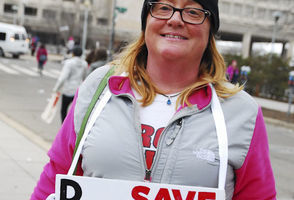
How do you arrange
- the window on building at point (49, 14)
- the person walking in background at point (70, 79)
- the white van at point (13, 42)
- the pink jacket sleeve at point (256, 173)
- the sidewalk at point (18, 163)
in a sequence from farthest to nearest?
the window on building at point (49, 14) → the white van at point (13, 42) → the person walking in background at point (70, 79) → the sidewalk at point (18, 163) → the pink jacket sleeve at point (256, 173)

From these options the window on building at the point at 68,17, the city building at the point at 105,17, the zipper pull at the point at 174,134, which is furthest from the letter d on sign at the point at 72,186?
the city building at the point at 105,17

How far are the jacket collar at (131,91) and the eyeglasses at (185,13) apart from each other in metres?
Answer: 0.28

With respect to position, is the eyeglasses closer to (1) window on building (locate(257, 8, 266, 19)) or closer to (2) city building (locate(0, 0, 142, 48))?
(2) city building (locate(0, 0, 142, 48))

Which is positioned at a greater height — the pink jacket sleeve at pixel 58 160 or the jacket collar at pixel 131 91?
the jacket collar at pixel 131 91

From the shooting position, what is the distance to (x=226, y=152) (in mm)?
1631

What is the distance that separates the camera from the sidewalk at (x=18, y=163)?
491cm

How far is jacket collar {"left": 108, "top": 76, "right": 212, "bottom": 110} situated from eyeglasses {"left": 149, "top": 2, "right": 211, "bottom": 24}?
0.28m

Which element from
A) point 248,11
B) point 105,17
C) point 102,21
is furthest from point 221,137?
point 102,21

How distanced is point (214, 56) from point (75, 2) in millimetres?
70448

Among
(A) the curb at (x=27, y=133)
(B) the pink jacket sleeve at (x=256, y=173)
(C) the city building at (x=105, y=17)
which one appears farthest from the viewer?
(C) the city building at (x=105, y=17)

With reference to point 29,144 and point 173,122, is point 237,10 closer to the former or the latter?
point 29,144

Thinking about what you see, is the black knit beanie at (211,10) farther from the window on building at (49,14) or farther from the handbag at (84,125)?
the window on building at (49,14)

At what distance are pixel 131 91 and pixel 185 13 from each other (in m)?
0.39

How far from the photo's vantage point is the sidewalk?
16.1ft
